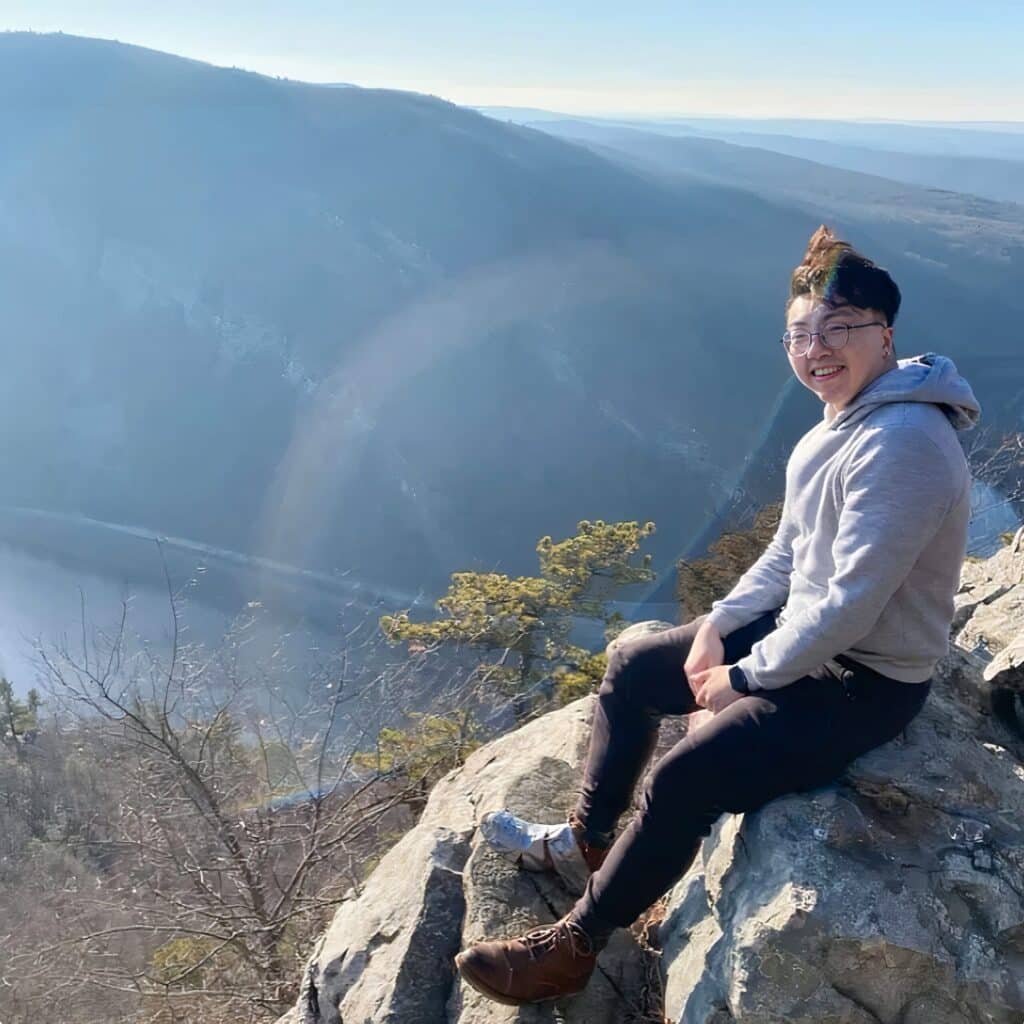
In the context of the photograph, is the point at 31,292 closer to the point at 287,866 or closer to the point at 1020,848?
the point at 287,866

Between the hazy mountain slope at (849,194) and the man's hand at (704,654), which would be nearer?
the man's hand at (704,654)

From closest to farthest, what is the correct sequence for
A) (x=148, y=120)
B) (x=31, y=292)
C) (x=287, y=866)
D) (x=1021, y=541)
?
(x=1021, y=541) → (x=287, y=866) → (x=31, y=292) → (x=148, y=120)

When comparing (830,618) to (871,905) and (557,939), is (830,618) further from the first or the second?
(557,939)

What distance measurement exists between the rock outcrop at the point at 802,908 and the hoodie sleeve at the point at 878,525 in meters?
0.60

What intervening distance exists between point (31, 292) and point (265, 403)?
20.6 meters

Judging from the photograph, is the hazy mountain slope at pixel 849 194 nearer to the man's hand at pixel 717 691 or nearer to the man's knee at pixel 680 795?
the man's hand at pixel 717 691

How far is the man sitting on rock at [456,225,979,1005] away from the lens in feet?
7.44

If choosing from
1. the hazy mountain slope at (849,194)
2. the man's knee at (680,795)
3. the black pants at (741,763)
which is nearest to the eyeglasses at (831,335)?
the black pants at (741,763)

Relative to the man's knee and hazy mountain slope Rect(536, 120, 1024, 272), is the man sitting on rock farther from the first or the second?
hazy mountain slope Rect(536, 120, 1024, 272)

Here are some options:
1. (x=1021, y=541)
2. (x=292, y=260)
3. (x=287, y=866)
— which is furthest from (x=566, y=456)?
(x=1021, y=541)

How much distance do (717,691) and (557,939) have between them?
866mm

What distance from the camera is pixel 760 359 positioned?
5325 centimetres

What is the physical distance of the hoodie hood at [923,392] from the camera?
2311 mm

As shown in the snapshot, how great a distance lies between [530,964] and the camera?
2.63 m
